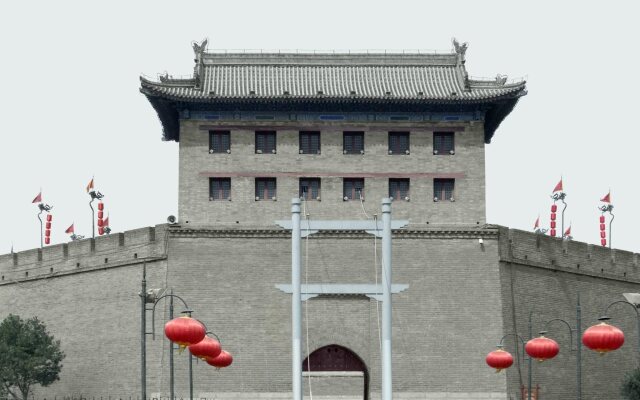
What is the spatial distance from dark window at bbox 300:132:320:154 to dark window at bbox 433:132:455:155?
12.5 feet

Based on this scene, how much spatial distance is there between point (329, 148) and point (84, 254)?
923 cm

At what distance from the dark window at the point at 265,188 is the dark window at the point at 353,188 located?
2.26 metres

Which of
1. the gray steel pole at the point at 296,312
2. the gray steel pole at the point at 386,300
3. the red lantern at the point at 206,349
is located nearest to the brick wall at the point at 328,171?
the gray steel pole at the point at 386,300

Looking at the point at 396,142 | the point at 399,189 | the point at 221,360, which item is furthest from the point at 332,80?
the point at 221,360

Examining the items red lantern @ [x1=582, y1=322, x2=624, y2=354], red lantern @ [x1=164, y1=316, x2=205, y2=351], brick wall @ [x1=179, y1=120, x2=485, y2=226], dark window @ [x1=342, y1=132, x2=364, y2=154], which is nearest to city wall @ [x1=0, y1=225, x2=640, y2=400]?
brick wall @ [x1=179, y1=120, x2=485, y2=226]

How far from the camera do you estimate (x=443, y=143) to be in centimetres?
4300

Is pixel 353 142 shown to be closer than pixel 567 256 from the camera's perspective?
Yes

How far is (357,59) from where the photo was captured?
44.6 metres

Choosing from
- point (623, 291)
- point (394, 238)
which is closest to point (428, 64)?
point (394, 238)

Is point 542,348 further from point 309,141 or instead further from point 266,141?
point 266,141

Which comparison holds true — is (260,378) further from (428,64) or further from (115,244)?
(428,64)

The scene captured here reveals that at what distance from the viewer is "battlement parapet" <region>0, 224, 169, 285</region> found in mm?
42531

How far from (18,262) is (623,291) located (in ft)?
71.3

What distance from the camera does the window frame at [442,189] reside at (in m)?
42.5
